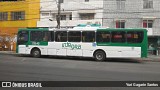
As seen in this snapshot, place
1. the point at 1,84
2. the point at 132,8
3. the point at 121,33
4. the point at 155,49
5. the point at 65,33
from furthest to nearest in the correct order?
the point at 132,8
the point at 155,49
the point at 65,33
the point at 121,33
the point at 1,84

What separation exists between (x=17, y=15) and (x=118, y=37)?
29.9 m

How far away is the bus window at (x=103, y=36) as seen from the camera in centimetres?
2227

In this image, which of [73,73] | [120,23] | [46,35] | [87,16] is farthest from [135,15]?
[73,73]

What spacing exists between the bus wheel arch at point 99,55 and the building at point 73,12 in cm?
2016

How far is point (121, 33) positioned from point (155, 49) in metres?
14.0

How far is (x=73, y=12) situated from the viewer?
45031 millimetres

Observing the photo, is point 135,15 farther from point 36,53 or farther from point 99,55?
point 36,53

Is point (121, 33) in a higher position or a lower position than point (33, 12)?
lower

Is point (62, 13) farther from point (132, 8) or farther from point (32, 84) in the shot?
point (32, 84)

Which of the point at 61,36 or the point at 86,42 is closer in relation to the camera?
the point at 86,42

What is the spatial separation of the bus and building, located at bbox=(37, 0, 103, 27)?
18.6 m

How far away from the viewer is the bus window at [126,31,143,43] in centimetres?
2155

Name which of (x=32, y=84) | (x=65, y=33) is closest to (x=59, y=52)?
(x=65, y=33)

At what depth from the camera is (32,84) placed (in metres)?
9.62
